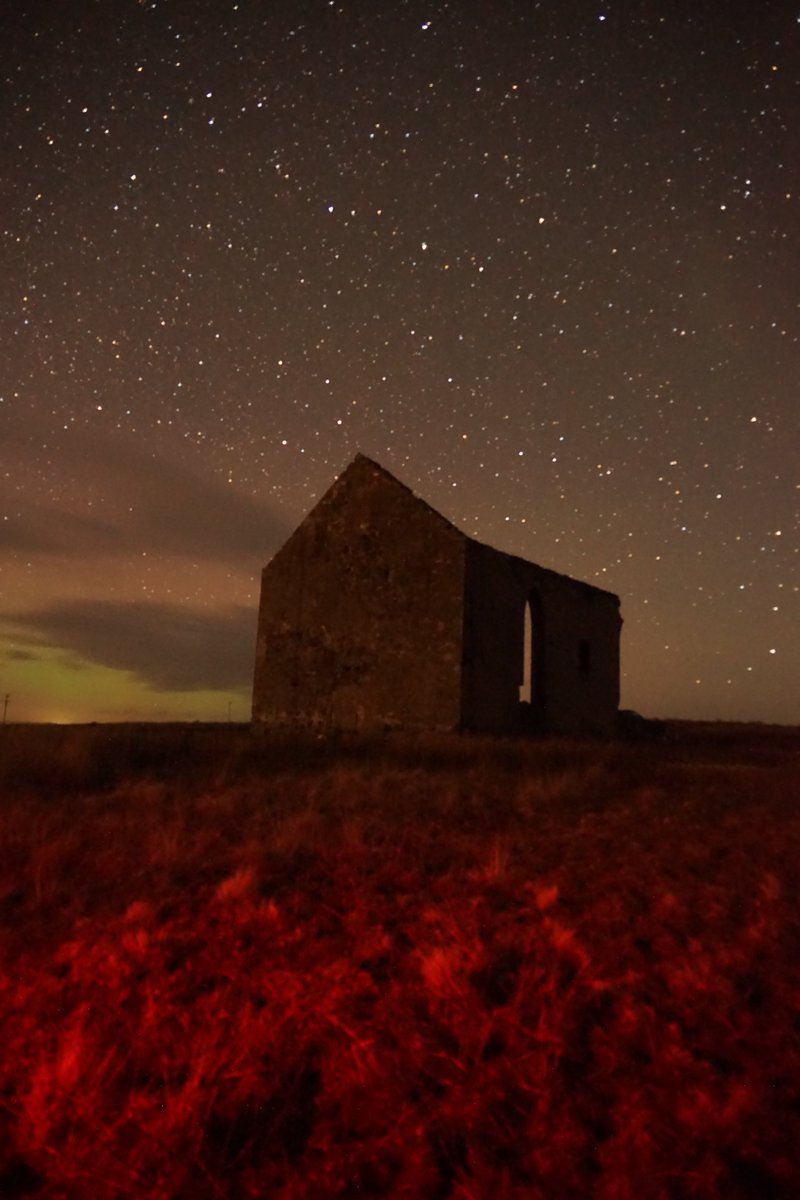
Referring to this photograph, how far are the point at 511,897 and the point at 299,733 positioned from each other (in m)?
15.0

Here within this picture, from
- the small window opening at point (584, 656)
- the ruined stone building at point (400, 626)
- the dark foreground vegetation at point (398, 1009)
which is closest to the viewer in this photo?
the dark foreground vegetation at point (398, 1009)

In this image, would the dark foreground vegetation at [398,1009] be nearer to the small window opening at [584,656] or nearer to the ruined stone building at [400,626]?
the ruined stone building at [400,626]

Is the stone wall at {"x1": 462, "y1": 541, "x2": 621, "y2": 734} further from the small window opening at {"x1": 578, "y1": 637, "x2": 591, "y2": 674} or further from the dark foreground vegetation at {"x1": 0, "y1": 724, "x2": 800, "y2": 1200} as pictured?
the dark foreground vegetation at {"x1": 0, "y1": 724, "x2": 800, "y2": 1200}

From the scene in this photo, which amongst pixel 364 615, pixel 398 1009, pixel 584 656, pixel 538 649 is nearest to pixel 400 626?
pixel 364 615

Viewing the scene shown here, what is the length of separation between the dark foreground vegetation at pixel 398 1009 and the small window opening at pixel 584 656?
1571 cm

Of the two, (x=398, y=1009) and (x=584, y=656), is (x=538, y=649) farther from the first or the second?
(x=398, y=1009)

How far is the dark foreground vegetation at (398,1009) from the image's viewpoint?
2.97 meters

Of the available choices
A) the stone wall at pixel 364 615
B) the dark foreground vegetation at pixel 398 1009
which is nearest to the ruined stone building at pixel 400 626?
the stone wall at pixel 364 615

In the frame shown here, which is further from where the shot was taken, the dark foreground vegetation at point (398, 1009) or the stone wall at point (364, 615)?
the stone wall at point (364, 615)

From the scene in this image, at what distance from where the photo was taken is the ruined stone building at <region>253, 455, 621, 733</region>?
18312mm

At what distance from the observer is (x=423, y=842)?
22.7 feet

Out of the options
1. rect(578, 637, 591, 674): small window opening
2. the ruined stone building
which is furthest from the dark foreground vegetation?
rect(578, 637, 591, 674): small window opening

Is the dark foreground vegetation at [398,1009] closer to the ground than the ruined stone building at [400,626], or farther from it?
closer to the ground

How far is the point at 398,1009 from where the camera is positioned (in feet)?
12.7
